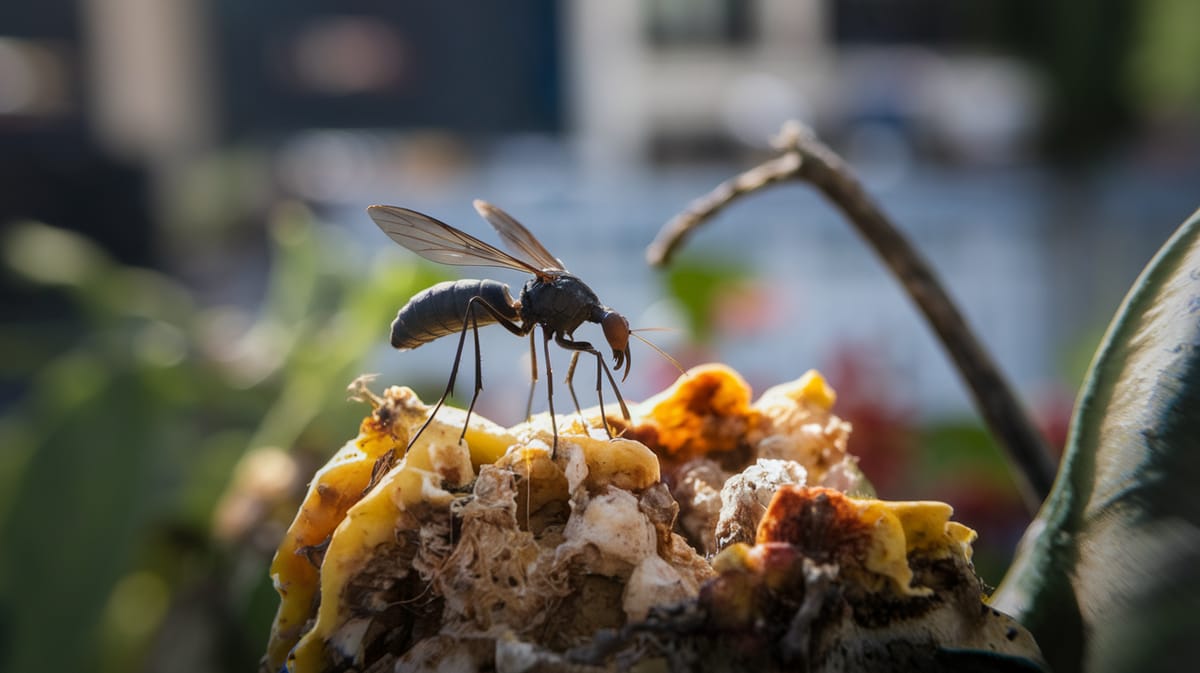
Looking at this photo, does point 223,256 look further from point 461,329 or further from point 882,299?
point 461,329

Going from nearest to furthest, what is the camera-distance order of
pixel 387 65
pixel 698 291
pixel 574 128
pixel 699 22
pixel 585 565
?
1. pixel 585 565
2. pixel 698 291
3. pixel 699 22
4. pixel 574 128
5. pixel 387 65

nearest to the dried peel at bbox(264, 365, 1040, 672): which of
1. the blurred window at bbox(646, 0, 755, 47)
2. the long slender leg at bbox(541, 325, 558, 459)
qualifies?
the long slender leg at bbox(541, 325, 558, 459)

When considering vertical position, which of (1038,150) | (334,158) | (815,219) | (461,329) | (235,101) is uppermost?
(235,101)

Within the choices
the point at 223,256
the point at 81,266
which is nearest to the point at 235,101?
the point at 223,256

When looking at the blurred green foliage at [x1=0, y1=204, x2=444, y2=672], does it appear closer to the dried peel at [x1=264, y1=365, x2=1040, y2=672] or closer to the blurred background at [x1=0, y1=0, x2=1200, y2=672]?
the blurred background at [x1=0, y1=0, x2=1200, y2=672]

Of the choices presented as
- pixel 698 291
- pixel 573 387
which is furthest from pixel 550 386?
pixel 698 291

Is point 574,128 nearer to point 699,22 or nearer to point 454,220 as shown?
point 699,22
